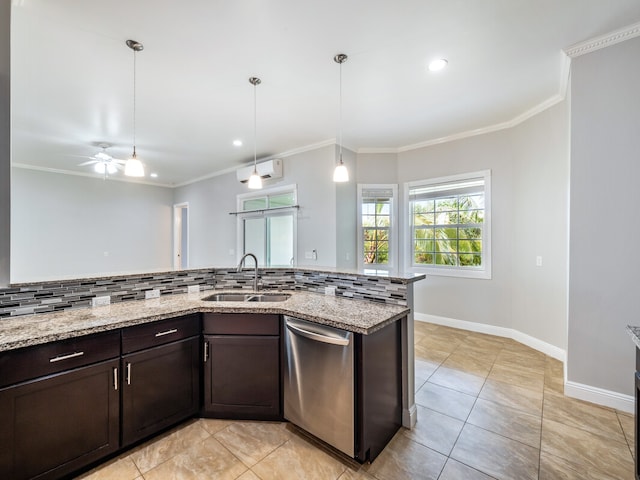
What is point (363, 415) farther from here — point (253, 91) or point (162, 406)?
point (253, 91)

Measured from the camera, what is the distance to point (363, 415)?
1629mm

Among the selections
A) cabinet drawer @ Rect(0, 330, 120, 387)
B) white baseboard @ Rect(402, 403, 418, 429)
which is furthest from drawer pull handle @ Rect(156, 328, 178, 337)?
white baseboard @ Rect(402, 403, 418, 429)

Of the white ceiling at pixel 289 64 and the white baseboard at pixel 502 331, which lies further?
the white baseboard at pixel 502 331

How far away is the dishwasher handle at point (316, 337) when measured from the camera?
165 cm

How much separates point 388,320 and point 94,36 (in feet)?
9.85

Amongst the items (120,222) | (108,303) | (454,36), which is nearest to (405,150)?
(454,36)

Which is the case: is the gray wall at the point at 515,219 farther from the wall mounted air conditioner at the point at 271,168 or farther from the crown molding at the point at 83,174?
the crown molding at the point at 83,174

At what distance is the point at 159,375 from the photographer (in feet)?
6.16

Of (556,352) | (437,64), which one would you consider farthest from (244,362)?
(556,352)

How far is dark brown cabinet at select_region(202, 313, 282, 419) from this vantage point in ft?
6.68

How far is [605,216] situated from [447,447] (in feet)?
7.05

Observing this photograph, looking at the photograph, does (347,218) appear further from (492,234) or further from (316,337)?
(316,337)

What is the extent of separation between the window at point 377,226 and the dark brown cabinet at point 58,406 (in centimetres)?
364

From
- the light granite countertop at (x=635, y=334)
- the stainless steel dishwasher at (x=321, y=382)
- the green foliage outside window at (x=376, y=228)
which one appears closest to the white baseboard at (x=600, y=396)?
the light granite countertop at (x=635, y=334)
